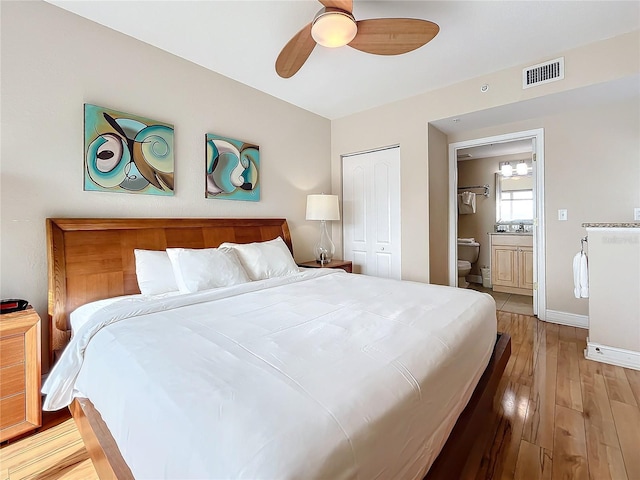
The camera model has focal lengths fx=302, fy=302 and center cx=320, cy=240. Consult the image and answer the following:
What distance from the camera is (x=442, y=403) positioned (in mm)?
1079

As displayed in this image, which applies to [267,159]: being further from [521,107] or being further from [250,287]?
[521,107]

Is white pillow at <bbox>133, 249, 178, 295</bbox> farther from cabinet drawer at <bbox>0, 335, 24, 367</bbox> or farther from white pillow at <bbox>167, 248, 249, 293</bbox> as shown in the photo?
cabinet drawer at <bbox>0, 335, 24, 367</bbox>

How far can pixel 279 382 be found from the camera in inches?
34.9

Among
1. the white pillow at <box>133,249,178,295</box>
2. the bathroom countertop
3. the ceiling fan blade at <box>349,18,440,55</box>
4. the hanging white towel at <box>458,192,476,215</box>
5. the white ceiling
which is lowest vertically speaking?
the white pillow at <box>133,249,178,295</box>

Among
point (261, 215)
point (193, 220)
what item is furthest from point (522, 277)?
point (193, 220)

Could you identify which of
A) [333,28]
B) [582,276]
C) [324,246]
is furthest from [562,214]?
[333,28]

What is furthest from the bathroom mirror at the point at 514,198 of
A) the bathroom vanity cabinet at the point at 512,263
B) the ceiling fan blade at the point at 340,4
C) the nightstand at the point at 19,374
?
the nightstand at the point at 19,374

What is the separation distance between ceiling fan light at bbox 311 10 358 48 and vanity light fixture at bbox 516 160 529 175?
4.47 meters

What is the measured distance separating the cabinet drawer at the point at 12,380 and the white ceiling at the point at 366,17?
7.50 ft

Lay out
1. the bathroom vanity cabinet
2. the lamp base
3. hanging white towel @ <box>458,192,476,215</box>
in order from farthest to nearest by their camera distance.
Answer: hanging white towel @ <box>458,192,476,215</box> → the bathroom vanity cabinet → the lamp base

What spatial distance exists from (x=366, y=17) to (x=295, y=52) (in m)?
0.63

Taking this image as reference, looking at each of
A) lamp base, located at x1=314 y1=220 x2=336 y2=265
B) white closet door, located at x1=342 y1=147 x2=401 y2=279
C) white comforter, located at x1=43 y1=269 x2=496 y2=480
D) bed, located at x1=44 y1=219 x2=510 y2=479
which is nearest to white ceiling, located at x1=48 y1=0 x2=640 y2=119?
white closet door, located at x1=342 y1=147 x2=401 y2=279

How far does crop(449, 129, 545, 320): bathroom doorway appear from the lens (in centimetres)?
402

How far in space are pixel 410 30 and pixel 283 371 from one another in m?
1.99
